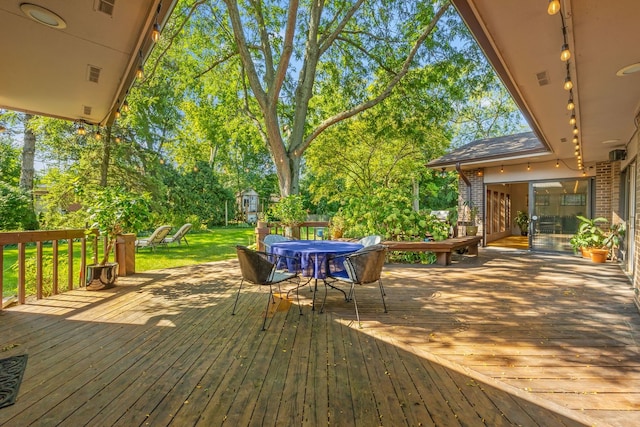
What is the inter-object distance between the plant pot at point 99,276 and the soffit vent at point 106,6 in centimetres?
368

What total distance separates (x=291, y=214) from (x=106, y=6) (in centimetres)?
518

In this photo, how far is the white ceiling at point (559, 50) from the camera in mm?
2158

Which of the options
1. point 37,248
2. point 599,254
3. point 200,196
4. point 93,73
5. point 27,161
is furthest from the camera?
point 200,196

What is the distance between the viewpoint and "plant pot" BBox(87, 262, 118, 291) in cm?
473

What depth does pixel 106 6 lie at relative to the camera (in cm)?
231

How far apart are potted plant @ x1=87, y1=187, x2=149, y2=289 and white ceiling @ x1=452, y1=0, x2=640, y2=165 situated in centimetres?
481

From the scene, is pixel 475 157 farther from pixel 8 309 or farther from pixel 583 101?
pixel 8 309

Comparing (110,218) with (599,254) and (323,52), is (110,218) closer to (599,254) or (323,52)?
(323,52)

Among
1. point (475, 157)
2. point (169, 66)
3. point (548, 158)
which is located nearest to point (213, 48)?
point (169, 66)

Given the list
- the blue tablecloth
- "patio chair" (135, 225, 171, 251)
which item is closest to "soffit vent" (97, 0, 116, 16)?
the blue tablecloth

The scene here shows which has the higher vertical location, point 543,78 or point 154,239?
point 543,78

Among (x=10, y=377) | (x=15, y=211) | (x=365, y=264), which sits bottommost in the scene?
(x=10, y=377)

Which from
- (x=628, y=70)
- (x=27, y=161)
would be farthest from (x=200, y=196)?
(x=628, y=70)

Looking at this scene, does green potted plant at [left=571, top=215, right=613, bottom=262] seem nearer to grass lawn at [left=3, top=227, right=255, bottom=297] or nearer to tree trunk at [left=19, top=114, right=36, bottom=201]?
grass lawn at [left=3, top=227, right=255, bottom=297]
